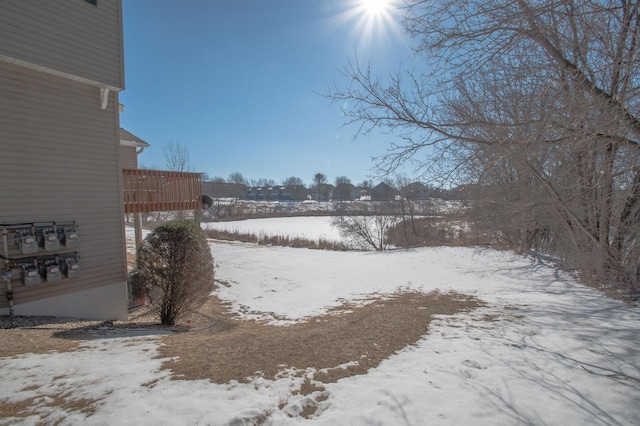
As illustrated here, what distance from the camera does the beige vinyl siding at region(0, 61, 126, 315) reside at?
16.2 feet

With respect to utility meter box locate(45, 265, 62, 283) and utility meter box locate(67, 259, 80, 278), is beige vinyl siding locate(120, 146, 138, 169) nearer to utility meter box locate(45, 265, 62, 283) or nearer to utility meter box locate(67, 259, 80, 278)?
utility meter box locate(67, 259, 80, 278)

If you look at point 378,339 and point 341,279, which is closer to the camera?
point 378,339

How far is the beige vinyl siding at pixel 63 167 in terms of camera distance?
4.93 metres

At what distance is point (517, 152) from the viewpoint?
4.13 m

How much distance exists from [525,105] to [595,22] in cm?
106

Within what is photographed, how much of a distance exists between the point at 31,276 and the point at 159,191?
119 inches

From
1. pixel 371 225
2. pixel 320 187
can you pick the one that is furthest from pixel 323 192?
pixel 371 225

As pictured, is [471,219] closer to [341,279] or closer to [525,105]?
[341,279]

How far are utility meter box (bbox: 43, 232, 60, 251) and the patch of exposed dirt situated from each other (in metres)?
2.91

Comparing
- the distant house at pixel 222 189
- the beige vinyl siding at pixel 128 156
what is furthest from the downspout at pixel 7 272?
the distant house at pixel 222 189

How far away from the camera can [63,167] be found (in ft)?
18.1

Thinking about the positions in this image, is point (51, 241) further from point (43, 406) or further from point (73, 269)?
point (43, 406)

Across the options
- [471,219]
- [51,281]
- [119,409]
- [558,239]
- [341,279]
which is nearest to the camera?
[119,409]

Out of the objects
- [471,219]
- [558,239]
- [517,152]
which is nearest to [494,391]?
[517,152]
